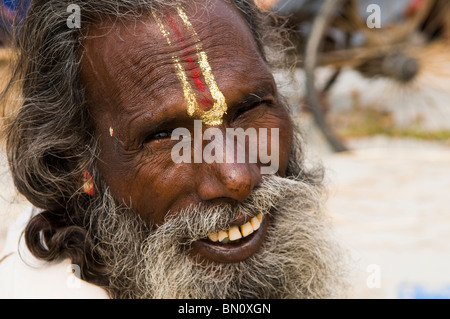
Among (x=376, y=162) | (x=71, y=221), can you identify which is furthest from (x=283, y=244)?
(x=376, y=162)

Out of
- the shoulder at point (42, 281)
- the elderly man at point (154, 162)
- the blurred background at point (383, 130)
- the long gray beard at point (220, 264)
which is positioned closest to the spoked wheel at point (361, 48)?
the blurred background at point (383, 130)

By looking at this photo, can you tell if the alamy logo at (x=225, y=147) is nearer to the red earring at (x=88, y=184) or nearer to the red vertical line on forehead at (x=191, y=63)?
the red vertical line on forehead at (x=191, y=63)

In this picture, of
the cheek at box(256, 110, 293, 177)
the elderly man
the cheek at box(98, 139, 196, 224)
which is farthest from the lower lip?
the cheek at box(256, 110, 293, 177)

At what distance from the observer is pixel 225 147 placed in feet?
4.81

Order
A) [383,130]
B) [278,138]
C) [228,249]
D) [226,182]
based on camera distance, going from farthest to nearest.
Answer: [383,130] < [278,138] < [228,249] < [226,182]

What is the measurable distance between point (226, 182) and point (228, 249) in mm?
232

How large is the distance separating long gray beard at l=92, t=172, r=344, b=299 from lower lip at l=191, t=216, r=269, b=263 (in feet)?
0.10

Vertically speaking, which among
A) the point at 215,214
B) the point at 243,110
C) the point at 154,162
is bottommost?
the point at 215,214

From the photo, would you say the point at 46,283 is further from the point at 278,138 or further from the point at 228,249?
the point at 278,138

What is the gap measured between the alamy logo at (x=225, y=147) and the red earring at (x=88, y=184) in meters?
0.33

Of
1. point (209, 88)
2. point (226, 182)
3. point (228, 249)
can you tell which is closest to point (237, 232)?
point (228, 249)

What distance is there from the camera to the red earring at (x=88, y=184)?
167 centimetres

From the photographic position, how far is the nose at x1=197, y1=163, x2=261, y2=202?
4.64 feet

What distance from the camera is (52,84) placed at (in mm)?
1663
